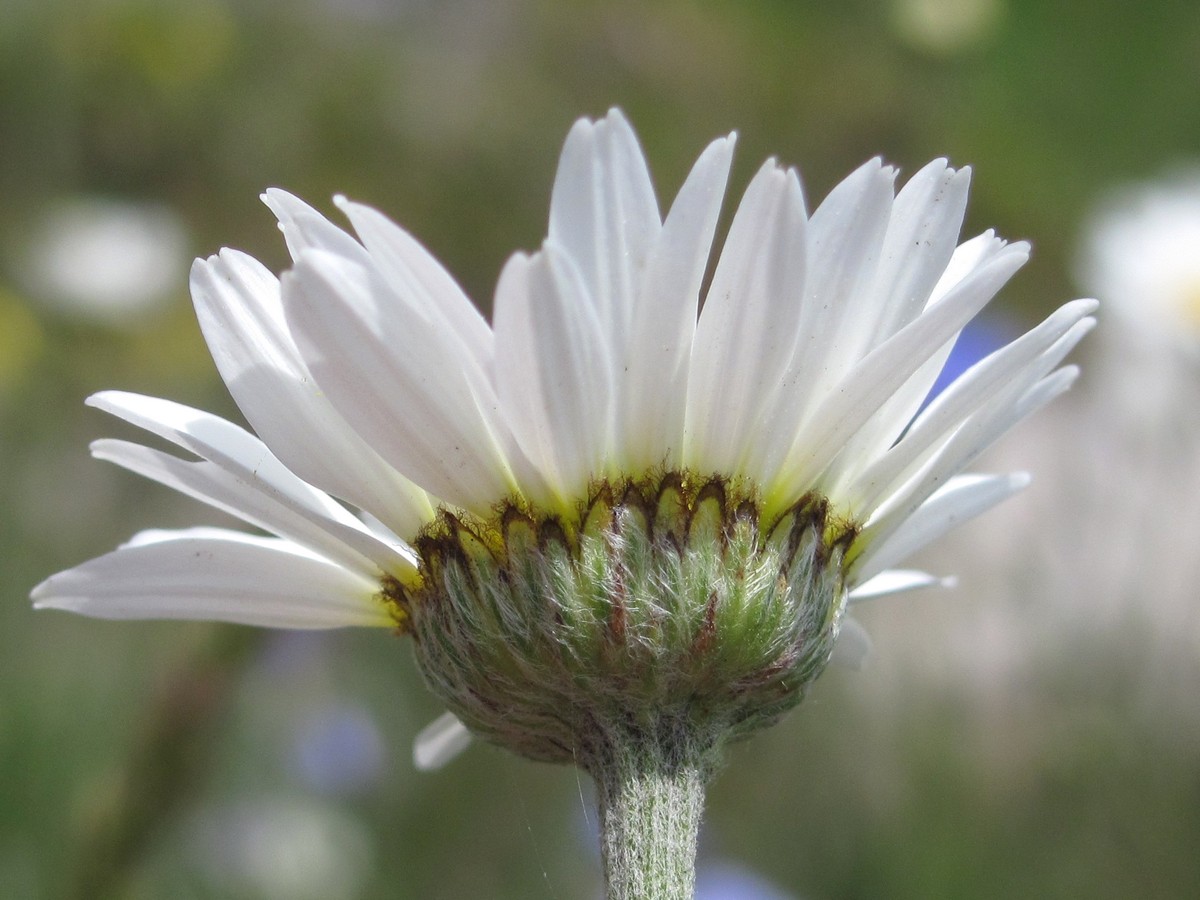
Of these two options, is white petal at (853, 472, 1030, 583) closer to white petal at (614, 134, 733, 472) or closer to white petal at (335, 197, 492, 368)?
white petal at (614, 134, 733, 472)

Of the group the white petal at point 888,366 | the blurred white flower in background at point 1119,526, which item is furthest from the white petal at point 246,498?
the blurred white flower in background at point 1119,526

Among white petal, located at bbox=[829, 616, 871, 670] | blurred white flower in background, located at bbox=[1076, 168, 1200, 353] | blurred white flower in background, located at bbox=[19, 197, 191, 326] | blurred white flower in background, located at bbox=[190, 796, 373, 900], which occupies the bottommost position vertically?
white petal, located at bbox=[829, 616, 871, 670]

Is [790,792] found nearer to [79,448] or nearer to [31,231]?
[79,448]

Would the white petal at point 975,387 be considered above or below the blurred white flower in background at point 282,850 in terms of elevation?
below

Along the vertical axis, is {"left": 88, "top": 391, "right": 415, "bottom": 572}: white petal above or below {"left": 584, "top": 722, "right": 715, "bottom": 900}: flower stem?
above

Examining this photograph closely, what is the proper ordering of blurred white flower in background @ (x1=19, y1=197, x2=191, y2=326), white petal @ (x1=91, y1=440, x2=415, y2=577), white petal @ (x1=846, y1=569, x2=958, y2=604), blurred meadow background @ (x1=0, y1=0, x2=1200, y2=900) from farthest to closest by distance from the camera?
blurred white flower in background @ (x1=19, y1=197, x2=191, y2=326) → blurred meadow background @ (x1=0, y1=0, x2=1200, y2=900) → white petal @ (x1=846, y1=569, x2=958, y2=604) → white petal @ (x1=91, y1=440, x2=415, y2=577)

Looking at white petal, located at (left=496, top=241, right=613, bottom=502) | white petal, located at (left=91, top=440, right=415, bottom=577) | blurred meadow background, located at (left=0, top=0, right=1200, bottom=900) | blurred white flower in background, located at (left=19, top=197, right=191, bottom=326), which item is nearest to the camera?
white petal, located at (left=496, top=241, right=613, bottom=502)

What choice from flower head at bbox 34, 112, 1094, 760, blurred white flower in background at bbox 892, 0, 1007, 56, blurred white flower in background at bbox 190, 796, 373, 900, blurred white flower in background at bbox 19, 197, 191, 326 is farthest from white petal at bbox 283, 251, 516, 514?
blurred white flower in background at bbox 19, 197, 191, 326

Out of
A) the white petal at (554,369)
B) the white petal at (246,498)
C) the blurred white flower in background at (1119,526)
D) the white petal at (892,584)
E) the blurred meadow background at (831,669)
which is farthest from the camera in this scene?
the blurred white flower in background at (1119,526)

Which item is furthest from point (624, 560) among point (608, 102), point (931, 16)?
point (608, 102)

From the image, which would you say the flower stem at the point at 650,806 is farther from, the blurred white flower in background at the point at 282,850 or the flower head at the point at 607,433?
the blurred white flower in background at the point at 282,850
